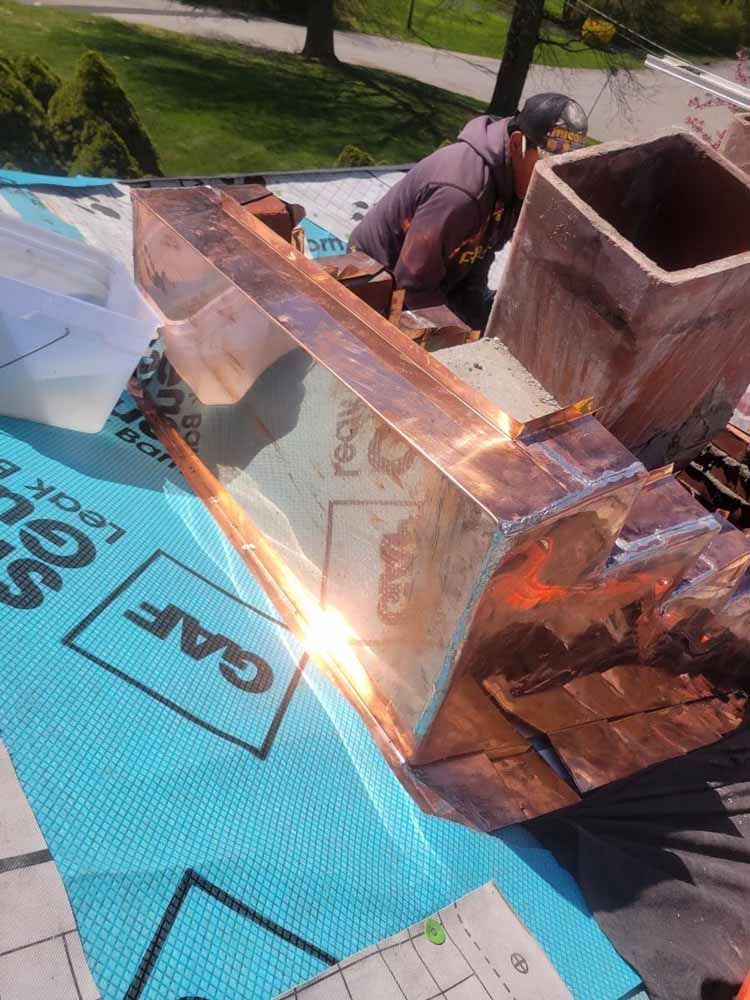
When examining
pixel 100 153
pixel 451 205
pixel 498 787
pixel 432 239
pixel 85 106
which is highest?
pixel 451 205

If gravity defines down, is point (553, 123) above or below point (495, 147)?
above

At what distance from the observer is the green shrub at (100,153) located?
6602mm

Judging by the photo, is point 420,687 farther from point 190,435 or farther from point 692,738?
point 190,435

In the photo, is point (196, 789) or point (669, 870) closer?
point (196, 789)

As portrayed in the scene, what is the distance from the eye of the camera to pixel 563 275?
177cm

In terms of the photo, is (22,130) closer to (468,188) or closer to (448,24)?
(468,188)

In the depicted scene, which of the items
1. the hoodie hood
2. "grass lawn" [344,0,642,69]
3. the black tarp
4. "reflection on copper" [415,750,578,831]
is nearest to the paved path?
"grass lawn" [344,0,642,69]

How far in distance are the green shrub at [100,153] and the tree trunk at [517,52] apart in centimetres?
529

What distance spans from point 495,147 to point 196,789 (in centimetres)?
264

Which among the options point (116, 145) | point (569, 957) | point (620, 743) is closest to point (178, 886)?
point (569, 957)

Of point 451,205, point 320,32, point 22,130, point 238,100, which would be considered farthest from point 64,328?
point 320,32

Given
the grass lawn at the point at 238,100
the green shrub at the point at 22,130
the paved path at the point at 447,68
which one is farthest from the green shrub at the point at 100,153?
the paved path at the point at 447,68

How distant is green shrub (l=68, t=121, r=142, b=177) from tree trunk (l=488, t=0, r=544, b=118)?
529cm

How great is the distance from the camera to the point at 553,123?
9.07 feet
